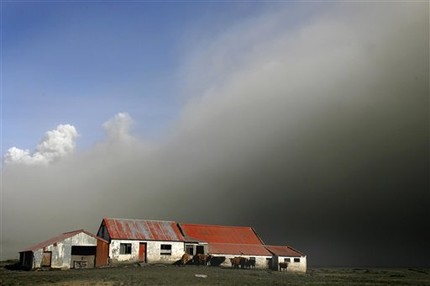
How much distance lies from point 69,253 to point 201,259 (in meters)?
16.7

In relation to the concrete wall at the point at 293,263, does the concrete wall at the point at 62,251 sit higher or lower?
higher

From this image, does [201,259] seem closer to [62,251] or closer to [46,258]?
[62,251]

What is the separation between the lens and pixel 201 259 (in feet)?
199

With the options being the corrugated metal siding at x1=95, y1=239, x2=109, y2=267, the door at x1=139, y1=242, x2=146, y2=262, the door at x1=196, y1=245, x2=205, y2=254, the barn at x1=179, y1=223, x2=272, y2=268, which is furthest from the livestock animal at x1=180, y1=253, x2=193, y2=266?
the corrugated metal siding at x1=95, y1=239, x2=109, y2=267

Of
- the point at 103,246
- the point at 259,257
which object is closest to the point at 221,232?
the point at 259,257

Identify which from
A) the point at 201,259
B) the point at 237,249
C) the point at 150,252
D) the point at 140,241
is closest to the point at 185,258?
the point at 201,259

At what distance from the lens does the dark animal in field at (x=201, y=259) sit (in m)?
60.6

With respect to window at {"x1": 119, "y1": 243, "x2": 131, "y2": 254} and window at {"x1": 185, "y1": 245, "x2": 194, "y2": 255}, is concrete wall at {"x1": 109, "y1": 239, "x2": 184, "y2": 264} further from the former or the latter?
window at {"x1": 185, "y1": 245, "x2": 194, "y2": 255}

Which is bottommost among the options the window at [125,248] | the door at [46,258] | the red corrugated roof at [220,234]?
the door at [46,258]

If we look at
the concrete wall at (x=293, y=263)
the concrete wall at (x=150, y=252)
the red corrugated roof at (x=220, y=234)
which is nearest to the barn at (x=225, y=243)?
the red corrugated roof at (x=220, y=234)

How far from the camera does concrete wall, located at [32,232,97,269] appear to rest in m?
52.7

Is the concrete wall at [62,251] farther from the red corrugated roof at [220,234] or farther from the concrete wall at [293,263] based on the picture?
the concrete wall at [293,263]

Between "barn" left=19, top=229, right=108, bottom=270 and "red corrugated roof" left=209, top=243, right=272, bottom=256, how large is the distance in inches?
610

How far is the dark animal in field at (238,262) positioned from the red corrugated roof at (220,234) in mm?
5817
